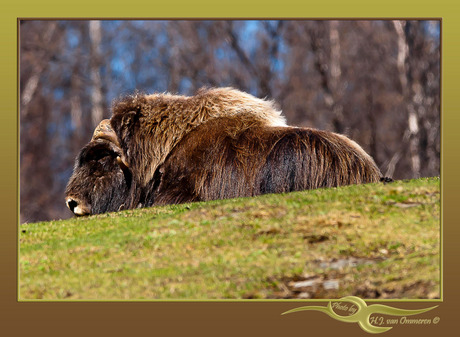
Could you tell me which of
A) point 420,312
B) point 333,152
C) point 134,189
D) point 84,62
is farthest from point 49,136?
point 420,312

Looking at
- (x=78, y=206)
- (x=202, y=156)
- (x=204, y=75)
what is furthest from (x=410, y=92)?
(x=78, y=206)

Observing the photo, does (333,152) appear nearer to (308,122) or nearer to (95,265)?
(95,265)

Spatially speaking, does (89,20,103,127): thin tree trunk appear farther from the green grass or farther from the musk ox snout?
the green grass

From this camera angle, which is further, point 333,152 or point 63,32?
point 63,32

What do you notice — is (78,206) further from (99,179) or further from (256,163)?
(256,163)

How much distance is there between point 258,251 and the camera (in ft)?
21.7

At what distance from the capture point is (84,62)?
1107 inches

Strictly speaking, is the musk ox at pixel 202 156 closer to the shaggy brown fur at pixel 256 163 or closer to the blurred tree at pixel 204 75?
the shaggy brown fur at pixel 256 163

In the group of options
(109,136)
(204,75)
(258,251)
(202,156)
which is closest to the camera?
(258,251)

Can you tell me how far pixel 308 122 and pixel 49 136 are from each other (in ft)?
35.4

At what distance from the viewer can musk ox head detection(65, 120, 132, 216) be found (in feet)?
32.6

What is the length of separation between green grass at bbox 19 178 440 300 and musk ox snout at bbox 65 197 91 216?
1518 millimetres

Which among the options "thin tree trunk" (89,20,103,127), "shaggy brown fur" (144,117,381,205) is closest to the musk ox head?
"shaggy brown fur" (144,117,381,205)

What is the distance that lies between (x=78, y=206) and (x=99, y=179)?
1.51 ft
